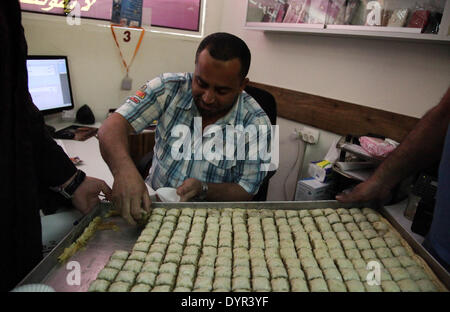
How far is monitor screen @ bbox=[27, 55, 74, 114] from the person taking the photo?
85.0 inches

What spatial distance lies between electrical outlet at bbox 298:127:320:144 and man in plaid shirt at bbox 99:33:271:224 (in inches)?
→ 37.5

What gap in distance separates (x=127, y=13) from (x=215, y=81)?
1838mm

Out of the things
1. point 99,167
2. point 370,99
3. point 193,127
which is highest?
point 370,99

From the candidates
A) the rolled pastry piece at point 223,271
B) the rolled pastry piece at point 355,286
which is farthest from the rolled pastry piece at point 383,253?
the rolled pastry piece at point 223,271

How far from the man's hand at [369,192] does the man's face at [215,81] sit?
0.66 meters

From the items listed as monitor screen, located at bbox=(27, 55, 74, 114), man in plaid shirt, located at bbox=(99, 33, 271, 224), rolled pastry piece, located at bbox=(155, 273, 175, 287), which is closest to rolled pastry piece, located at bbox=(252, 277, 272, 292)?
rolled pastry piece, located at bbox=(155, 273, 175, 287)

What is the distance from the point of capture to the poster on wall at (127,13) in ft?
8.71

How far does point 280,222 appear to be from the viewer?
1180mm

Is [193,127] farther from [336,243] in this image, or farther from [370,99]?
[370,99]

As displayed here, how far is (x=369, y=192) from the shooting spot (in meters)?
1.29

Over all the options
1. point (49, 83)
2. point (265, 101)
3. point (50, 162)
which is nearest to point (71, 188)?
point (50, 162)

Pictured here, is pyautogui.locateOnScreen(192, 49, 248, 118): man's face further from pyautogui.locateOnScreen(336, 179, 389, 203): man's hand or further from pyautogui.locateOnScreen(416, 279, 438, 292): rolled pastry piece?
pyautogui.locateOnScreen(416, 279, 438, 292): rolled pastry piece

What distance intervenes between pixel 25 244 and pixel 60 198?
31cm
